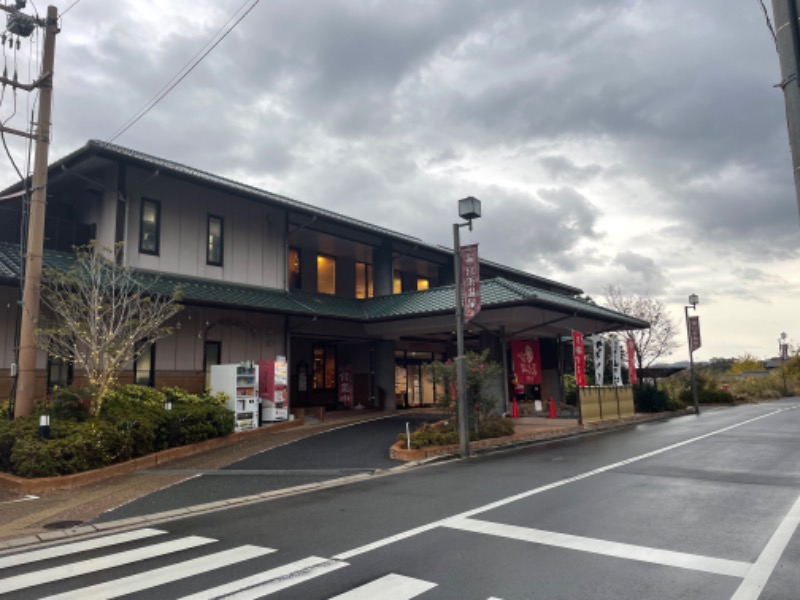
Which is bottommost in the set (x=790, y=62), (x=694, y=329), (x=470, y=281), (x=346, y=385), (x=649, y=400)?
(x=649, y=400)

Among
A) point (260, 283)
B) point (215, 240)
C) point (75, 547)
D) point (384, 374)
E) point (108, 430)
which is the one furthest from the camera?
point (384, 374)

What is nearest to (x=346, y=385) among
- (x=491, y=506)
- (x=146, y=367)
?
(x=146, y=367)

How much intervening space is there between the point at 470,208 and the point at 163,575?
1060cm

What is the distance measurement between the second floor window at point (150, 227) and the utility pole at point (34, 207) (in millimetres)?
4283

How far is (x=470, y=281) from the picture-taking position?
16.0 meters

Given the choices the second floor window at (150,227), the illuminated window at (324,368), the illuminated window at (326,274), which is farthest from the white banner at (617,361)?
the second floor window at (150,227)

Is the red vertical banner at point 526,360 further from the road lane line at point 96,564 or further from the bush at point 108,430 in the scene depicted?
the road lane line at point 96,564

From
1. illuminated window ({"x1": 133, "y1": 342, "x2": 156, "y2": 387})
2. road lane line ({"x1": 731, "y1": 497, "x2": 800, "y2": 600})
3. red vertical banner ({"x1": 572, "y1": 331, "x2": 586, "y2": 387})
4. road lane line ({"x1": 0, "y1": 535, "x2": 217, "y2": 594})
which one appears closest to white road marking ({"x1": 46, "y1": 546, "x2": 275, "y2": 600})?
road lane line ({"x1": 0, "y1": 535, "x2": 217, "y2": 594})

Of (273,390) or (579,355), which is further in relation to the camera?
(579,355)

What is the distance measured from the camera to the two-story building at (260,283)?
16.9 meters

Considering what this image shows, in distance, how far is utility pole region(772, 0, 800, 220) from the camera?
2.88 metres

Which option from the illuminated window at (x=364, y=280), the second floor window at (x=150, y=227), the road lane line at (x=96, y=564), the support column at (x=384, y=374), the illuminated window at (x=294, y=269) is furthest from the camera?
the illuminated window at (x=364, y=280)

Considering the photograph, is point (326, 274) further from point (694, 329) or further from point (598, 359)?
point (694, 329)

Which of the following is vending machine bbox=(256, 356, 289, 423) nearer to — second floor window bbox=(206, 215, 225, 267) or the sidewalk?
the sidewalk
